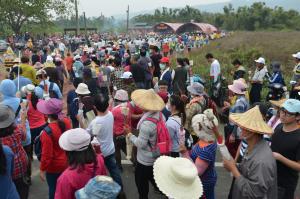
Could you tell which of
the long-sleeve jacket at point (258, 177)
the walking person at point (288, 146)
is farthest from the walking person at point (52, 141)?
the walking person at point (288, 146)

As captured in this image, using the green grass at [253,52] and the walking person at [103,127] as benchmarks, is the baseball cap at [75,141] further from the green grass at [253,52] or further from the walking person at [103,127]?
the green grass at [253,52]

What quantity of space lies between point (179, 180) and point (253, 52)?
643 inches

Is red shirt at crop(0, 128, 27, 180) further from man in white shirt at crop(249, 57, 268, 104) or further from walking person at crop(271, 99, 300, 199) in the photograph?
man in white shirt at crop(249, 57, 268, 104)

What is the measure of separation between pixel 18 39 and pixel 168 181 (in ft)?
99.1

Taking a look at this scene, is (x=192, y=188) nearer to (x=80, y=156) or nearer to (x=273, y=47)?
(x=80, y=156)

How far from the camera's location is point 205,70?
12398mm

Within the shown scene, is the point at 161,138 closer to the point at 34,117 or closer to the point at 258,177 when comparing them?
the point at 258,177

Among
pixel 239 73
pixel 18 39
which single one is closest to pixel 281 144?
pixel 239 73

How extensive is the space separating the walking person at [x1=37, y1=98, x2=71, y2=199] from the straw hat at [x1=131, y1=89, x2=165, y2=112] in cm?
90

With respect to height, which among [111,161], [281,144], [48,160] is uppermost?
[281,144]

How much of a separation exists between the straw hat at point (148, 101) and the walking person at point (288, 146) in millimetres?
1355

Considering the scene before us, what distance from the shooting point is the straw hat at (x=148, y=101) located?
13.9ft

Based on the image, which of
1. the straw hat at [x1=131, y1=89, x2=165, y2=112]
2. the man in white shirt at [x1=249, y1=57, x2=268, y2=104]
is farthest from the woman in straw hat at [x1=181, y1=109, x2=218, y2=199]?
the man in white shirt at [x1=249, y1=57, x2=268, y2=104]

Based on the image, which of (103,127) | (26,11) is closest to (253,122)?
(103,127)
